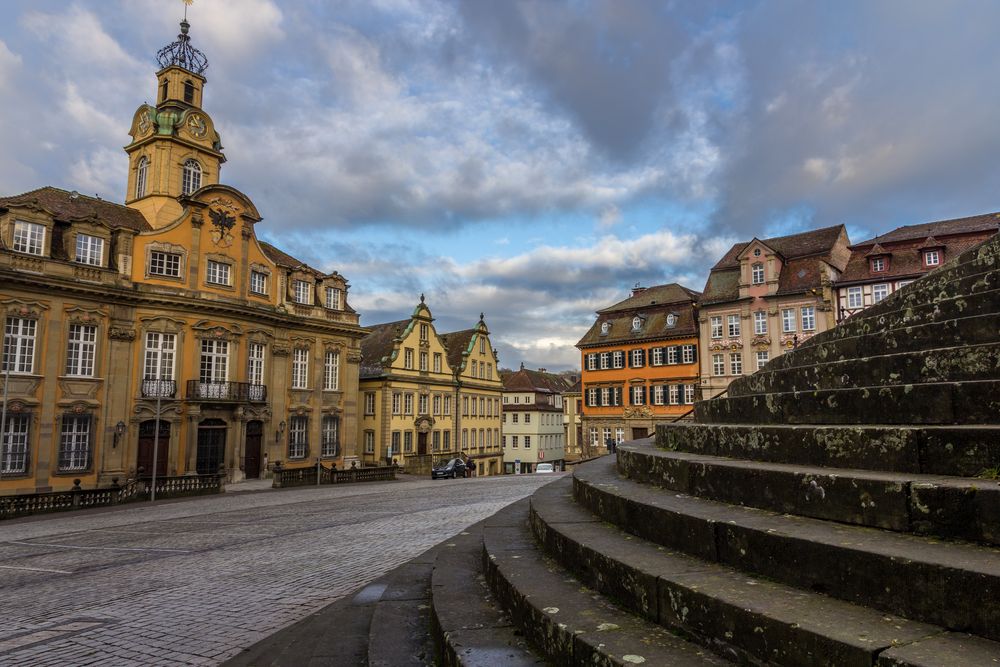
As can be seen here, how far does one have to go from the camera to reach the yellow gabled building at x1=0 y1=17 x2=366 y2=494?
24.0 meters

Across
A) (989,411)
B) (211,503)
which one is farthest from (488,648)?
(211,503)

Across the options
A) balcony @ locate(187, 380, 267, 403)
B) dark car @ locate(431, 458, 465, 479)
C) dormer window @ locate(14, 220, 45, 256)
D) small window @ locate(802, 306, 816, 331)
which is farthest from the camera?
dark car @ locate(431, 458, 465, 479)

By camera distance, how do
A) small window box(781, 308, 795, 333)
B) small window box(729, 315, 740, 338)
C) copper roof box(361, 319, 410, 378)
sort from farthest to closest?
copper roof box(361, 319, 410, 378), small window box(729, 315, 740, 338), small window box(781, 308, 795, 333)

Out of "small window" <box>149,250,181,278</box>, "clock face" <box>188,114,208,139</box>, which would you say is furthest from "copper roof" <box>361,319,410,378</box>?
"clock face" <box>188,114,208,139</box>

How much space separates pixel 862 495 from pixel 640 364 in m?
42.3

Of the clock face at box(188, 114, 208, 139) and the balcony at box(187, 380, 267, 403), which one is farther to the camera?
the clock face at box(188, 114, 208, 139)

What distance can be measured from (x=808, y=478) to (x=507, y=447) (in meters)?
63.4

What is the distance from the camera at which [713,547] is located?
3381mm

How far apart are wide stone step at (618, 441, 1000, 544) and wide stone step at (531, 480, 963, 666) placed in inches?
23.7

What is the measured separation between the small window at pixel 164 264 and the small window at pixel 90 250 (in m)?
2.09

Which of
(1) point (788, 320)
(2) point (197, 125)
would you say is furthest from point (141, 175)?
(1) point (788, 320)

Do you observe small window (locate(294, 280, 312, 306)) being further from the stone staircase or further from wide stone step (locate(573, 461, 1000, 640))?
wide stone step (locate(573, 461, 1000, 640))

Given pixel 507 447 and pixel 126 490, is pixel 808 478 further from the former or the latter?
pixel 507 447

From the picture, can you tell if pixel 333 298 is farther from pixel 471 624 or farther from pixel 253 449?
pixel 471 624
